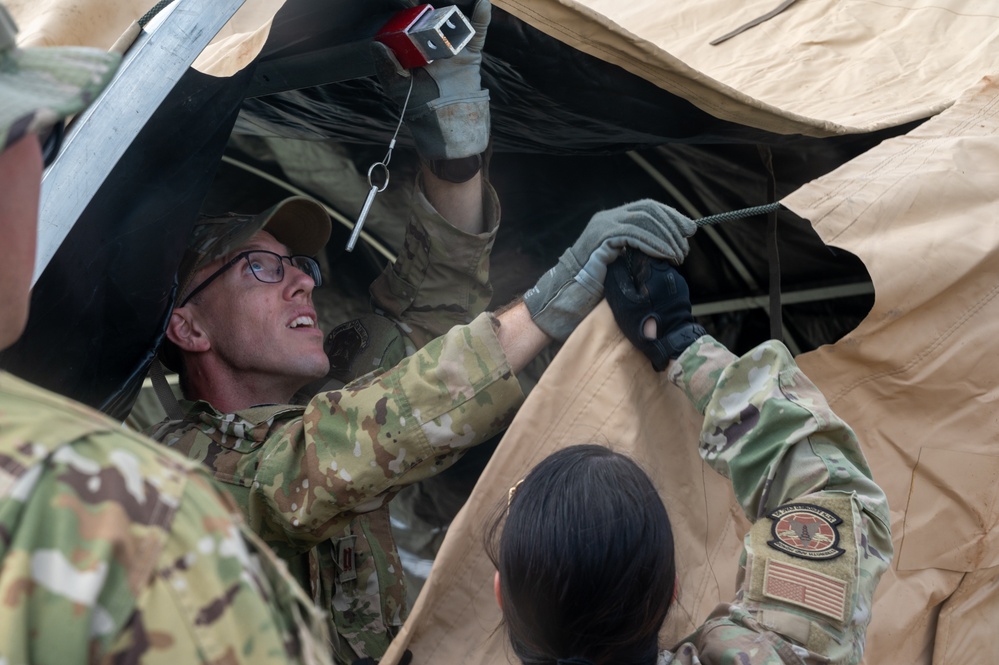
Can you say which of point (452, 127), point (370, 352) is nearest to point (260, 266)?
point (370, 352)

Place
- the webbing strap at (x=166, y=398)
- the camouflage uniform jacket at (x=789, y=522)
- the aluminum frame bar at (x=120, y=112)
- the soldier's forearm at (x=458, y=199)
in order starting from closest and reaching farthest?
the camouflage uniform jacket at (x=789, y=522), the aluminum frame bar at (x=120, y=112), the webbing strap at (x=166, y=398), the soldier's forearm at (x=458, y=199)

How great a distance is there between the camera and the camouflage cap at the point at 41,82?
0.71 metres

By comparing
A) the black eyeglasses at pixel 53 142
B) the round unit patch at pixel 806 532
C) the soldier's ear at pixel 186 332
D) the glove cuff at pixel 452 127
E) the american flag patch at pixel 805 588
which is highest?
the black eyeglasses at pixel 53 142

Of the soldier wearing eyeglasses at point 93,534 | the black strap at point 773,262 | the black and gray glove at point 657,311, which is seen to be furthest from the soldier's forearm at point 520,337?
the soldier wearing eyeglasses at point 93,534

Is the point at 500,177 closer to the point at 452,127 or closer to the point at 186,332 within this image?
the point at 452,127

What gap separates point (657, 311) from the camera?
159cm

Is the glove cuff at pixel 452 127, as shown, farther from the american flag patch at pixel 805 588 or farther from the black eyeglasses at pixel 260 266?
the american flag patch at pixel 805 588

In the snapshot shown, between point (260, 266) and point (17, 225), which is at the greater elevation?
point (17, 225)

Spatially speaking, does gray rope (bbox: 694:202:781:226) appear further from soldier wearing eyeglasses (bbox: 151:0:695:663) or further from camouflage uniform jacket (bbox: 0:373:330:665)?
camouflage uniform jacket (bbox: 0:373:330:665)

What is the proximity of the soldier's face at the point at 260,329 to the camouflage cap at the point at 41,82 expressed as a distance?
1343 mm

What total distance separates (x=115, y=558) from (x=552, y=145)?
6.09 ft

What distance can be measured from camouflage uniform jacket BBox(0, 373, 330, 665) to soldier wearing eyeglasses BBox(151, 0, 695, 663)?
0.88m

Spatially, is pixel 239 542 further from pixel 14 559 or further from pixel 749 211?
pixel 749 211

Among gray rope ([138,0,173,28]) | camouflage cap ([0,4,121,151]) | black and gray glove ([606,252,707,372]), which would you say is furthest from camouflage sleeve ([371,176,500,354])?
camouflage cap ([0,4,121,151])
